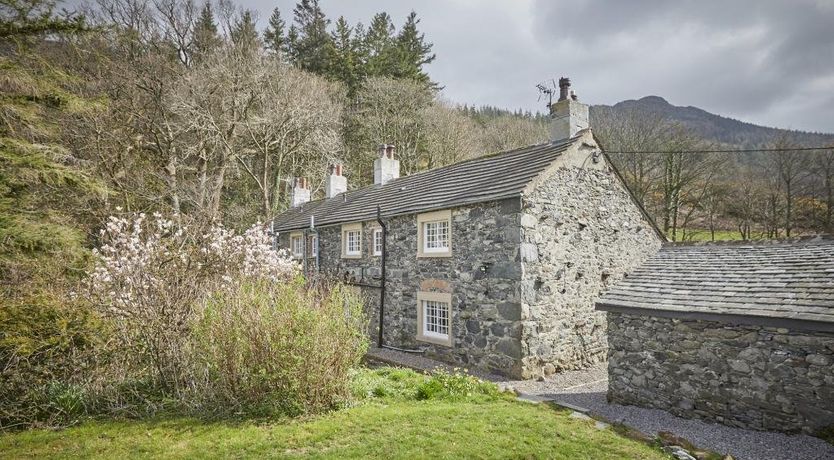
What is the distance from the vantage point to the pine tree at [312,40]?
104 feet

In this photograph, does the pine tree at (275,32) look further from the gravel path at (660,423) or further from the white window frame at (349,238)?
the gravel path at (660,423)

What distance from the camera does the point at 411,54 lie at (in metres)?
34.4

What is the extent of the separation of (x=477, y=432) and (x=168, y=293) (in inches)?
226

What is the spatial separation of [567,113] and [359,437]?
10787 millimetres

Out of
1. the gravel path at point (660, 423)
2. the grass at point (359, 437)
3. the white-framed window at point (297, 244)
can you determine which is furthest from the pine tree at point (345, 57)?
the grass at point (359, 437)

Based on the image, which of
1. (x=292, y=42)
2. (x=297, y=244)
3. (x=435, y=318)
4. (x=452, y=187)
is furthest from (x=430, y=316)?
(x=292, y=42)

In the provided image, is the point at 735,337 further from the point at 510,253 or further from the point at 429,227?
the point at 429,227

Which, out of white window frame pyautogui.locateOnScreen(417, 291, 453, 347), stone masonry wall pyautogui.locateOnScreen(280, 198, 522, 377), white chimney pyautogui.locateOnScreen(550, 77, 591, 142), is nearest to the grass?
stone masonry wall pyautogui.locateOnScreen(280, 198, 522, 377)

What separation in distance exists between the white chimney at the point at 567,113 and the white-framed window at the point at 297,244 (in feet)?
39.8

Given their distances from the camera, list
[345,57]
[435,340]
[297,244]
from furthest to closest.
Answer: [345,57] < [297,244] < [435,340]

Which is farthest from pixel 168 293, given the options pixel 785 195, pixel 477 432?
pixel 785 195

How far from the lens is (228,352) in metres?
6.67

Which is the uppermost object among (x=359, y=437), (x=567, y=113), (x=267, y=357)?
(x=567, y=113)

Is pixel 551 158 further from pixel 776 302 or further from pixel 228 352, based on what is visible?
pixel 228 352
